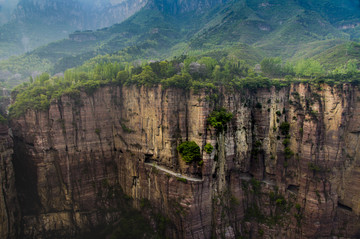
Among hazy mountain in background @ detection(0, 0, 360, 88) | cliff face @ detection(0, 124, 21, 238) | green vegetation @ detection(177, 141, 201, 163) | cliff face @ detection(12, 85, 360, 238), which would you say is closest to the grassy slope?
hazy mountain in background @ detection(0, 0, 360, 88)

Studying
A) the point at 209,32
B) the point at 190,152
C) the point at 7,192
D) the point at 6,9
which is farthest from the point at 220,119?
the point at 6,9

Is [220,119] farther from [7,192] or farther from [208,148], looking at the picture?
[7,192]

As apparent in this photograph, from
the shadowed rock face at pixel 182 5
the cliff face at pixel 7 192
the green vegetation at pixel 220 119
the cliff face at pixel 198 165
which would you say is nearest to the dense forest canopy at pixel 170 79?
the cliff face at pixel 198 165

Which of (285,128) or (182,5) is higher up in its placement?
(182,5)

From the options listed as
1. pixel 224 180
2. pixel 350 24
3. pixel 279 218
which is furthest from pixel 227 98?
pixel 350 24

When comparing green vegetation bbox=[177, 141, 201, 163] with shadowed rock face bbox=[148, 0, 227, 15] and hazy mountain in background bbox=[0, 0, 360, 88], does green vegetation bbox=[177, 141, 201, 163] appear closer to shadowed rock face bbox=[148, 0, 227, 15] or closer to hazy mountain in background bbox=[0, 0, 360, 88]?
hazy mountain in background bbox=[0, 0, 360, 88]

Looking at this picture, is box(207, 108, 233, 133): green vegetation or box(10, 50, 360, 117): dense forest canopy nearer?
box(207, 108, 233, 133): green vegetation
